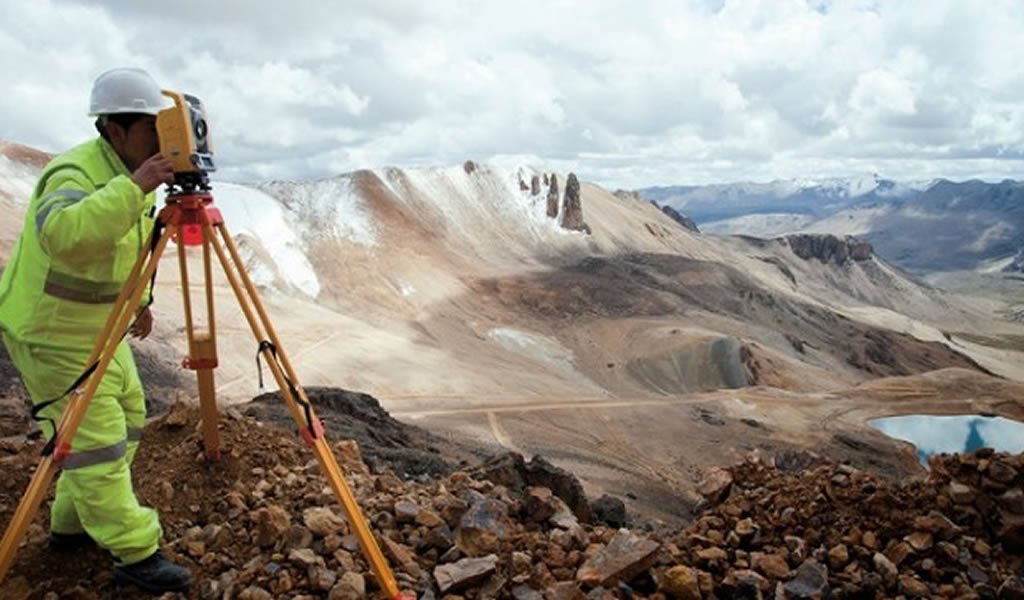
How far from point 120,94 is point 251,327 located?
135 centimetres

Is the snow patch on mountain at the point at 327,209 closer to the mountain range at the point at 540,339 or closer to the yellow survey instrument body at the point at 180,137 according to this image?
the mountain range at the point at 540,339

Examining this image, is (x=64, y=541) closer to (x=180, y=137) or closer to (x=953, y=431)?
(x=180, y=137)

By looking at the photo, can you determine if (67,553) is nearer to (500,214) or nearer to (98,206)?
(98,206)

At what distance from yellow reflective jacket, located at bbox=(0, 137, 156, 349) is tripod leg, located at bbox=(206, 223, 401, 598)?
1.53 feet

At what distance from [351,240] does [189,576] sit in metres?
46.2

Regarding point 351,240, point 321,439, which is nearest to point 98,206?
point 321,439

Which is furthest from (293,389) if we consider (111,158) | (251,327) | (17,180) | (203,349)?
(17,180)

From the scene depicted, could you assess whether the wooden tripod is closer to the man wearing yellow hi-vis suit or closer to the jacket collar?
the man wearing yellow hi-vis suit

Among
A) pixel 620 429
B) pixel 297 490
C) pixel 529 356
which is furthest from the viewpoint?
pixel 529 356

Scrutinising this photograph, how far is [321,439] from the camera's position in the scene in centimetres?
353

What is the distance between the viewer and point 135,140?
12.1ft

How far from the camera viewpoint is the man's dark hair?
3656 millimetres

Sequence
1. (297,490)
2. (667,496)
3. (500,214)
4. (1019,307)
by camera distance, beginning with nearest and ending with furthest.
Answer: (297,490) → (667,496) → (500,214) → (1019,307)

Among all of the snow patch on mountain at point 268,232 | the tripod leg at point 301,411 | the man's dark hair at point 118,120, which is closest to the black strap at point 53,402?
the tripod leg at point 301,411
